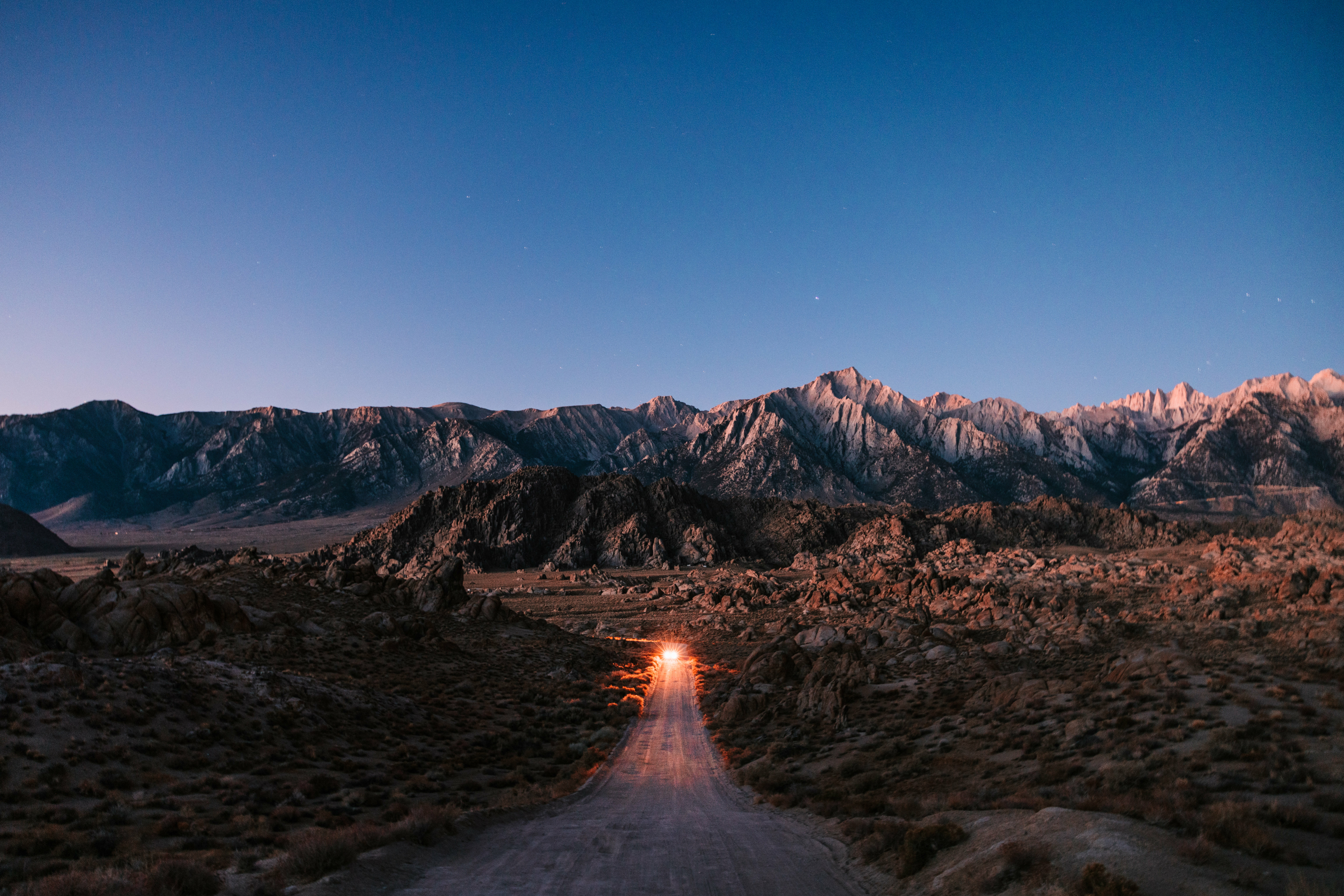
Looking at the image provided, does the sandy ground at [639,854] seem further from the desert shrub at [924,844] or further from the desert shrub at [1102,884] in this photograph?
the desert shrub at [1102,884]

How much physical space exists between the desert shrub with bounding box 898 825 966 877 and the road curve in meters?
1.06

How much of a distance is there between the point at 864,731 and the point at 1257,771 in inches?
593

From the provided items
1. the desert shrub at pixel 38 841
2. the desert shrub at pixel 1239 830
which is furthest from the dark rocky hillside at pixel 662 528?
the desert shrub at pixel 1239 830

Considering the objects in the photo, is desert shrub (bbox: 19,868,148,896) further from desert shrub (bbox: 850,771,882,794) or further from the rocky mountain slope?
the rocky mountain slope

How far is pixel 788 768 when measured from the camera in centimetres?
2394

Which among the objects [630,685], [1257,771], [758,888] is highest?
[1257,771]

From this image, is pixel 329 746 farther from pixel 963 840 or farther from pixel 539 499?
pixel 539 499

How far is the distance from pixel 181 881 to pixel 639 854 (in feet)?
28.1

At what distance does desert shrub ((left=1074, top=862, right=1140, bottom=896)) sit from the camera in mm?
8734

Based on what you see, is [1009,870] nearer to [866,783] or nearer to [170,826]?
[866,783]

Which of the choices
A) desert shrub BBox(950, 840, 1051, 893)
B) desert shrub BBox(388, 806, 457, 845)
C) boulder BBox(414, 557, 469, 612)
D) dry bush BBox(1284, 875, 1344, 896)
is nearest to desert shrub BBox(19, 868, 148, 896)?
desert shrub BBox(388, 806, 457, 845)

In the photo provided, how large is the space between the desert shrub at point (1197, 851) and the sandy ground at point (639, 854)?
534 centimetres

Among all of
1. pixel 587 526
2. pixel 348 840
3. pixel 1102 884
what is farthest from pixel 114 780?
pixel 587 526

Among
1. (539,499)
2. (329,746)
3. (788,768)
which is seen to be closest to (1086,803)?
(788,768)
